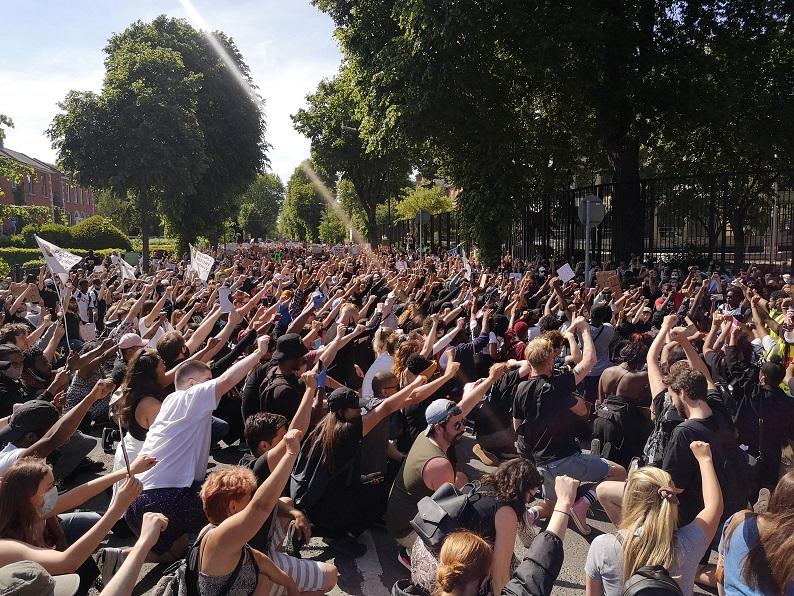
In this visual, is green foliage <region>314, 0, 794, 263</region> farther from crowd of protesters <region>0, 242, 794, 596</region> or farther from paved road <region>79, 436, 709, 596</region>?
paved road <region>79, 436, 709, 596</region>

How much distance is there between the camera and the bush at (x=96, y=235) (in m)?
41.7

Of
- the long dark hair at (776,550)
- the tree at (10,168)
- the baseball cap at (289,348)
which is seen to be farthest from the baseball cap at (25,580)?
the tree at (10,168)

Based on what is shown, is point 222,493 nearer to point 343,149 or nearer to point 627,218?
point 627,218

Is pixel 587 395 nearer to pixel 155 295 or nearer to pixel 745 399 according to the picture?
pixel 745 399

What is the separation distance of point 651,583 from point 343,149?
39862 millimetres

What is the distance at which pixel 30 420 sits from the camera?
14.4 feet

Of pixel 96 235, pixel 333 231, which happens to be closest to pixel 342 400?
pixel 96 235

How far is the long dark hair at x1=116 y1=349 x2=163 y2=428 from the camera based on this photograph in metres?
5.00

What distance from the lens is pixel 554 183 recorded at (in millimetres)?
20953

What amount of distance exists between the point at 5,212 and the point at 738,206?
24109 millimetres

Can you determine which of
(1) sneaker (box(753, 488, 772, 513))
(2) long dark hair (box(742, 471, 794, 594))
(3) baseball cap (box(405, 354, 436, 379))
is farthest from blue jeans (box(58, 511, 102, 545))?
(1) sneaker (box(753, 488, 772, 513))

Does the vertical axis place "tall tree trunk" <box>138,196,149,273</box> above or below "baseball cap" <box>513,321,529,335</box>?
above

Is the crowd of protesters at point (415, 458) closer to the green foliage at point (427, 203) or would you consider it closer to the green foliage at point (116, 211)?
the green foliage at point (427, 203)

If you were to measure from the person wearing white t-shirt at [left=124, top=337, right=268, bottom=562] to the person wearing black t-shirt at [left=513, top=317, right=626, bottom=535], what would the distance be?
2202 millimetres
